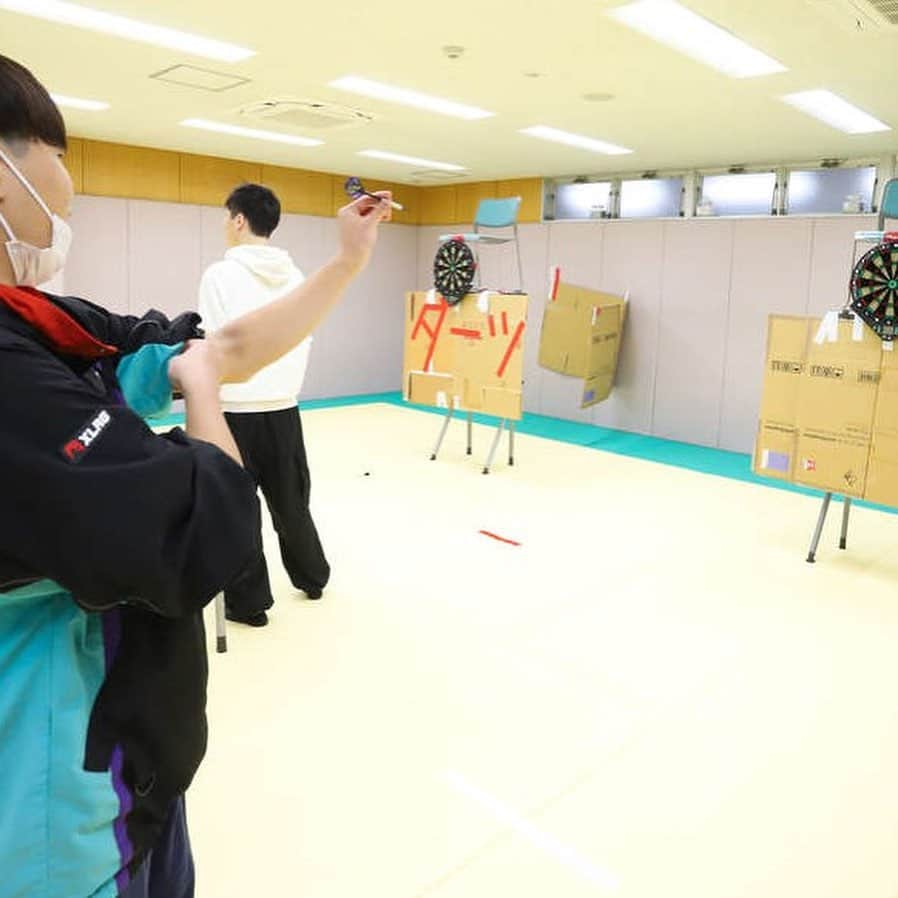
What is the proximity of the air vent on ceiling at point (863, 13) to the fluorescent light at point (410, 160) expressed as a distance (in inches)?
179

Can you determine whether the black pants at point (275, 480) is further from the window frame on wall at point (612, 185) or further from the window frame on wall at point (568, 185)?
the window frame on wall at point (568, 185)

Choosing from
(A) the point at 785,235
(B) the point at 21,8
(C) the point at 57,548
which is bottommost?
(C) the point at 57,548

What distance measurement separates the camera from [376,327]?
989 centimetres

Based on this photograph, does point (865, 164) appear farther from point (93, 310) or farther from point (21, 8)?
point (93, 310)

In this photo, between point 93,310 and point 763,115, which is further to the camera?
point 763,115

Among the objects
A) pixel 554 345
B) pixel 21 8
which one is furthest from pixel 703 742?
pixel 554 345

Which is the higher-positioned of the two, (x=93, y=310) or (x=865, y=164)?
(x=865, y=164)

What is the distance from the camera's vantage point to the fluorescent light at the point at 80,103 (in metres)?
5.46

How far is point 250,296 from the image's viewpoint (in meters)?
2.90

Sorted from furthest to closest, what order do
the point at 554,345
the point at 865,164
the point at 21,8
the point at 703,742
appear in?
the point at 554,345, the point at 865,164, the point at 21,8, the point at 703,742

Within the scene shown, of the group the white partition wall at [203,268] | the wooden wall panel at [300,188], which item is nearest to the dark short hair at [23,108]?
the white partition wall at [203,268]

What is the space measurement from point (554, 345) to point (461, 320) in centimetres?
154

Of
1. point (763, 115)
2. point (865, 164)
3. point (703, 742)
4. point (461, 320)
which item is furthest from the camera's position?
point (865, 164)

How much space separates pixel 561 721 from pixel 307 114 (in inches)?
183
